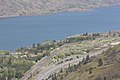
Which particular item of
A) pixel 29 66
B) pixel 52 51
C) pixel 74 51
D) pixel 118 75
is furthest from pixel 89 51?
pixel 118 75

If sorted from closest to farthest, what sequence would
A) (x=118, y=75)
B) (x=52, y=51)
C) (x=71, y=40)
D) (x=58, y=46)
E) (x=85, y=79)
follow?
1. (x=118, y=75)
2. (x=85, y=79)
3. (x=52, y=51)
4. (x=58, y=46)
5. (x=71, y=40)

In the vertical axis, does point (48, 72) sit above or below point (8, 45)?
above

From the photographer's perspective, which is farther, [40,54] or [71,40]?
[71,40]

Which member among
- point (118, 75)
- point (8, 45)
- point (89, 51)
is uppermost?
point (118, 75)

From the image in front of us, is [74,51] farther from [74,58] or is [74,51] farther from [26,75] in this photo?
[26,75]

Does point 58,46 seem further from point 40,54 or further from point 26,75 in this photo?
point 26,75

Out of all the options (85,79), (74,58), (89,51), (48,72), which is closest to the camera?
(85,79)

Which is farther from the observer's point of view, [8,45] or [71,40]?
[8,45]

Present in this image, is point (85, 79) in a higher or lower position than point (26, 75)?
higher

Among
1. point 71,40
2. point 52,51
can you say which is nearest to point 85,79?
point 52,51
